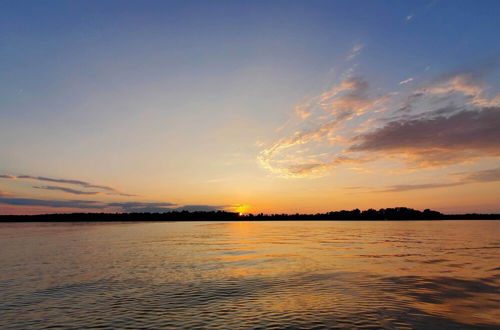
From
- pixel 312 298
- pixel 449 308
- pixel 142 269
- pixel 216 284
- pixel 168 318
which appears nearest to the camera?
pixel 168 318

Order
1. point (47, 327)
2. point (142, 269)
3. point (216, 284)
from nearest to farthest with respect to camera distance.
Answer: point (47, 327), point (216, 284), point (142, 269)

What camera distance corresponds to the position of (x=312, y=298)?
21.4m

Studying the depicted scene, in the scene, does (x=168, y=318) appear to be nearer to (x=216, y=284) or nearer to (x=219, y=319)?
(x=219, y=319)

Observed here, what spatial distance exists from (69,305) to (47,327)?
418cm

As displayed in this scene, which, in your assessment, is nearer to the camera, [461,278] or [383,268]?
[461,278]

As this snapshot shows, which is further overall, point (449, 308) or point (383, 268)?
point (383, 268)

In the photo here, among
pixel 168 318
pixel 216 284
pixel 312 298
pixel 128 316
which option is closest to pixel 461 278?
pixel 312 298

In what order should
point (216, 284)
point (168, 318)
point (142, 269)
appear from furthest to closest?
point (142, 269) < point (216, 284) < point (168, 318)

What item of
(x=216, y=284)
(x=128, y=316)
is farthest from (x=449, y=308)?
(x=128, y=316)

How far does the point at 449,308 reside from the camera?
1956 centimetres

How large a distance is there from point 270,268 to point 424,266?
16394mm

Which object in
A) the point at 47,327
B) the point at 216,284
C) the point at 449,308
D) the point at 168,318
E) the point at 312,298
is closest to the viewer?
the point at 47,327

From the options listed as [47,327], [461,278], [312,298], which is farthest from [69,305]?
[461,278]

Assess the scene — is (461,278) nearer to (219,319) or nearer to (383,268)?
(383,268)
